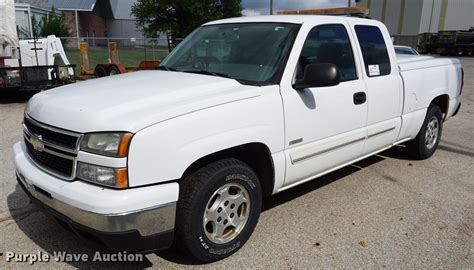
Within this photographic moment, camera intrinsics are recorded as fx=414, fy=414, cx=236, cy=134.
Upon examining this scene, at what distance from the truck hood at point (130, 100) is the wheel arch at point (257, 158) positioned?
15.7 inches

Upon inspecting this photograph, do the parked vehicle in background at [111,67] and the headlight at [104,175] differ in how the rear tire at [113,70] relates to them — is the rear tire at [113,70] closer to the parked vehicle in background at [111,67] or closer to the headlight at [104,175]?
the parked vehicle in background at [111,67]

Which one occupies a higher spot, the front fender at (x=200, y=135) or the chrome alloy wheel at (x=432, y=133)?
the front fender at (x=200, y=135)

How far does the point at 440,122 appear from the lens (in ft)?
20.0

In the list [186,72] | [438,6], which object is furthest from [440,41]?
[186,72]

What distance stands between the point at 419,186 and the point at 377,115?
115cm

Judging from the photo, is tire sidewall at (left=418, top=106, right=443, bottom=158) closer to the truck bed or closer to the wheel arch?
the truck bed

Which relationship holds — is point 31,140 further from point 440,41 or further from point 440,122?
point 440,41

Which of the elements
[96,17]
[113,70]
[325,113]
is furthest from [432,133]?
[96,17]

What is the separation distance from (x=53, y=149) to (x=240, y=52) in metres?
1.84

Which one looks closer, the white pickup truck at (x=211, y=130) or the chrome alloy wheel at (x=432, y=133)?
the white pickup truck at (x=211, y=130)

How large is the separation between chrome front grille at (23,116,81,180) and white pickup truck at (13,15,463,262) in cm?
1

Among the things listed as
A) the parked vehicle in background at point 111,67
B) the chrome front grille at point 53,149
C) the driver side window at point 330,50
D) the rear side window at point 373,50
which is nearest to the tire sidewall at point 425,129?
the rear side window at point 373,50

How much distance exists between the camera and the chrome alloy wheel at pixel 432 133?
19.2ft

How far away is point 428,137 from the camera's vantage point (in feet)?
19.5
